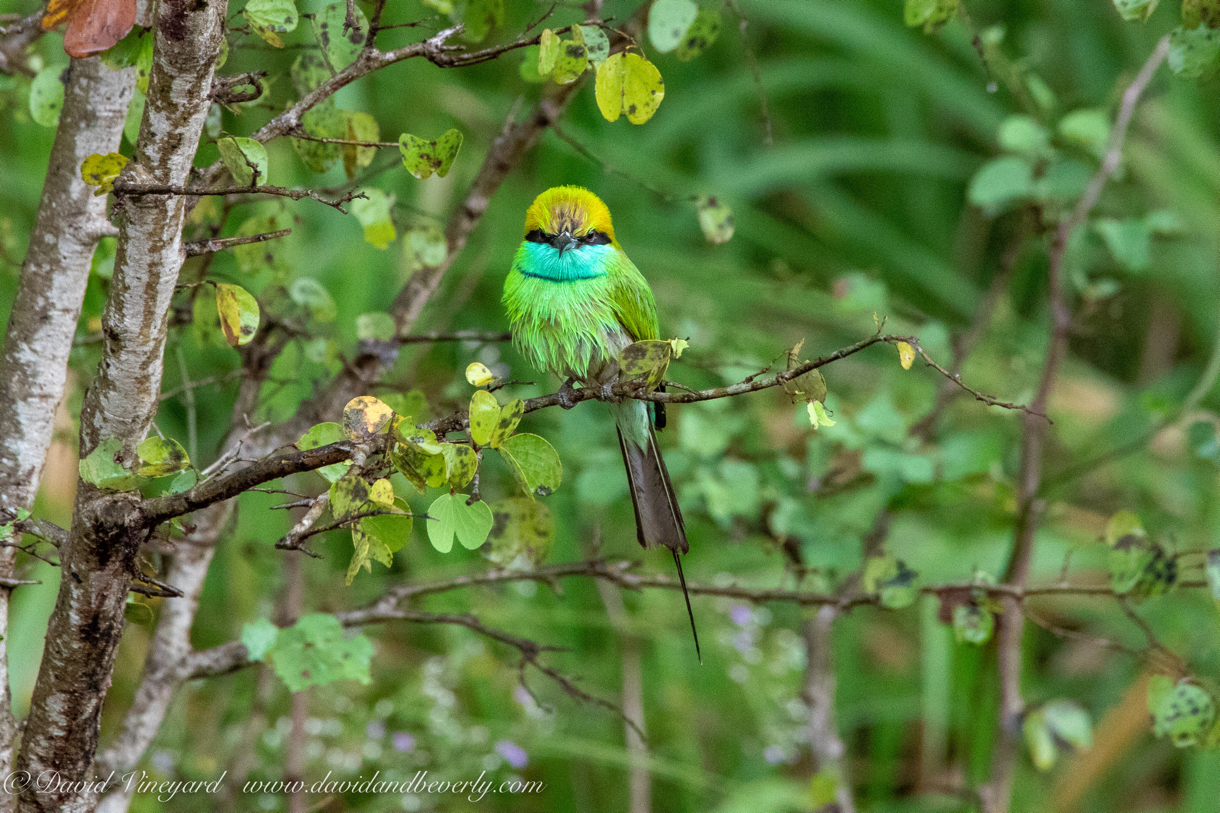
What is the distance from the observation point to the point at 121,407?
0.97 m

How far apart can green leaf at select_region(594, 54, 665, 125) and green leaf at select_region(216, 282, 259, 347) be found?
381 millimetres

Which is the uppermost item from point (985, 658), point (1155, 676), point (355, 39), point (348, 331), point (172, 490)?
point (355, 39)

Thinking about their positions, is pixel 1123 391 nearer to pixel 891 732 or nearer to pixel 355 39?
pixel 891 732

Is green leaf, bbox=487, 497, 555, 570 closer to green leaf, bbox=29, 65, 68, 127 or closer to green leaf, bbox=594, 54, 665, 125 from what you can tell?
green leaf, bbox=594, 54, 665, 125

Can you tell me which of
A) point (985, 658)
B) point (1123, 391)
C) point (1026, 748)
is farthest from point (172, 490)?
point (1123, 391)

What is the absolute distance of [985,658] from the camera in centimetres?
197

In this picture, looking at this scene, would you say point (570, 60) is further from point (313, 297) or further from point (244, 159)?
point (313, 297)

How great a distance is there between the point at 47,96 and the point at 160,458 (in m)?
0.60

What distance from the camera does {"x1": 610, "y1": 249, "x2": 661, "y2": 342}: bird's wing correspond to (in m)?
1.65

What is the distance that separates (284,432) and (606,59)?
83cm

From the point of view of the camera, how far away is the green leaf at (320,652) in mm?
1203

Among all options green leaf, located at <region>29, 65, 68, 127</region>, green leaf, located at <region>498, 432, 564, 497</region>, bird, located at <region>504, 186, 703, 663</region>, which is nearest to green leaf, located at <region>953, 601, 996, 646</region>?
bird, located at <region>504, 186, 703, 663</region>

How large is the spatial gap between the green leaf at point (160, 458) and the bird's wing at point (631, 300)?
34.5 inches

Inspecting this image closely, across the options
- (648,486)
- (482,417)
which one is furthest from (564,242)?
(482,417)
